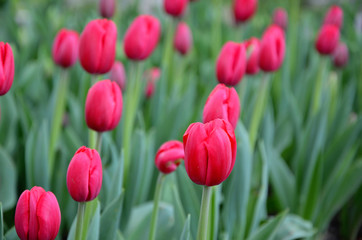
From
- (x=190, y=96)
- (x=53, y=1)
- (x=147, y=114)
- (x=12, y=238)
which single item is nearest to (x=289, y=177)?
(x=190, y=96)

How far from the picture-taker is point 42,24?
235cm

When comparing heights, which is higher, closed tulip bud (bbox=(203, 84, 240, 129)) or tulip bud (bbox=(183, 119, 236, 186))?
closed tulip bud (bbox=(203, 84, 240, 129))

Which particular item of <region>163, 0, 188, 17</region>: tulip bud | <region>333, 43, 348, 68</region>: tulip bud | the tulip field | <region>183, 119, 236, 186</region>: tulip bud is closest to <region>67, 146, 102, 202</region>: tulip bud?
the tulip field

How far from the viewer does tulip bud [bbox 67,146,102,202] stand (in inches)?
23.4

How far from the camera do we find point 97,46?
0.81 meters

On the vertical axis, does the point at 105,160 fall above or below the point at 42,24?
below

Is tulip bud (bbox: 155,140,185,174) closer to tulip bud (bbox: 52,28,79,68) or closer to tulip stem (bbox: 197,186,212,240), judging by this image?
tulip stem (bbox: 197,186,212,240)

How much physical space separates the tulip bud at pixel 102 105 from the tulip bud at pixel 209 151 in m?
0.21

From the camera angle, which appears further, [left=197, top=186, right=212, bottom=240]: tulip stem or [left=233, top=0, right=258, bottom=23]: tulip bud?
[left=233, top=0, right=258, bottom=23]: tulip bud

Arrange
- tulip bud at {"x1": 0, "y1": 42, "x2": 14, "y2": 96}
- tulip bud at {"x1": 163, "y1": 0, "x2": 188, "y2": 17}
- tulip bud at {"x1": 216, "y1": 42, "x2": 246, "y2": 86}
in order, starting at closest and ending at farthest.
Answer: tulip bud at {"x1": 0, "y1": 42, "x2": 14, "y2": 96}
tulip bud at {"x1": 216, "y1": 42, "x2": 246, "y2": 86}
tulip bud at {"x1": 163, "y1": 0, "x2": 188, "y2": 17}

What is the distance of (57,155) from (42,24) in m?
1.33

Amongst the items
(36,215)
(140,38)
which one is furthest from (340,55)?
(36,215)

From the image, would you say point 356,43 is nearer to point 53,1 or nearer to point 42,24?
point 42,24

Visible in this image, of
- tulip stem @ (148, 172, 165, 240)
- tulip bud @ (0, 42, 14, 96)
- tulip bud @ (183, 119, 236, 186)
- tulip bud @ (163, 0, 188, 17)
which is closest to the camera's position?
tulip bud @ (183, 119, 236, 186)
